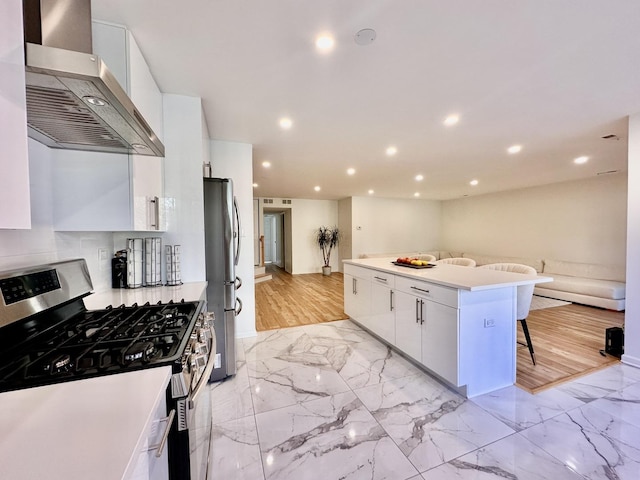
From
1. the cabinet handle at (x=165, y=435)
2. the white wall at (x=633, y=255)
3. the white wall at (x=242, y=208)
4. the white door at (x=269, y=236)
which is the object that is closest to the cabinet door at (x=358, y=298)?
the white wall at (x=242, y=208)

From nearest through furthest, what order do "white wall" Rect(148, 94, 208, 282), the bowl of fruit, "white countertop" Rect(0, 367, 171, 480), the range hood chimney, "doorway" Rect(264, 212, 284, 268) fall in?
"white countertop" Rect(0, 367, 171, 480)
the range hood chimney
"white wall" Rect(148, 94, 208, 282)
the bowl of fruit
"doorway" Rect(264, 212, 284, 268)

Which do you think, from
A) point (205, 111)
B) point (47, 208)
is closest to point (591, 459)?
point (47, 208)

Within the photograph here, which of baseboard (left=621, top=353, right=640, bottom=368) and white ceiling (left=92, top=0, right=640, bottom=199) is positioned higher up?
white ceiling (left=92, top=0, right=640, bottom=199)

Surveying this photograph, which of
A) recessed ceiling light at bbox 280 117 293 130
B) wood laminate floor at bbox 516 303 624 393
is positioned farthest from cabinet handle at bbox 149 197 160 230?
wood laminate floor at bbox 516 303 624 393

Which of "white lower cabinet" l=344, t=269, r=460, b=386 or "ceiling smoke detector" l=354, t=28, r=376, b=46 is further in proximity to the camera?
"white lower cabinet" l=344, t=269, r=460, b=386

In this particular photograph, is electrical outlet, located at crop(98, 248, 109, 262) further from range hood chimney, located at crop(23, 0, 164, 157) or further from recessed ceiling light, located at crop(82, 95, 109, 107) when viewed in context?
recessed ceiling light, located at crop(82, 95, 109, 107)

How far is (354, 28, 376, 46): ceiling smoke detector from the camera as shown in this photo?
59.2 inches

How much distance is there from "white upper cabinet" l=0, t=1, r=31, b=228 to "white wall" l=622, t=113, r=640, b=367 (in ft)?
14.0

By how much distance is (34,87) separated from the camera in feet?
2.73

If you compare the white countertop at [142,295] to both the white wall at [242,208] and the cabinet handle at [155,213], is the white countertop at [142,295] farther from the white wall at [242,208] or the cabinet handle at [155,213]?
the white wall at [242,208]

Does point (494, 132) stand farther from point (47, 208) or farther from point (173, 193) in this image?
point (47, 208)

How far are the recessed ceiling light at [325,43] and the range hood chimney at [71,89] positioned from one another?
114cm

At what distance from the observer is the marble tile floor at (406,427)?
145 centimetres

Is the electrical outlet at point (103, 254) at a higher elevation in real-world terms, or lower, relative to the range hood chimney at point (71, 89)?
lower
